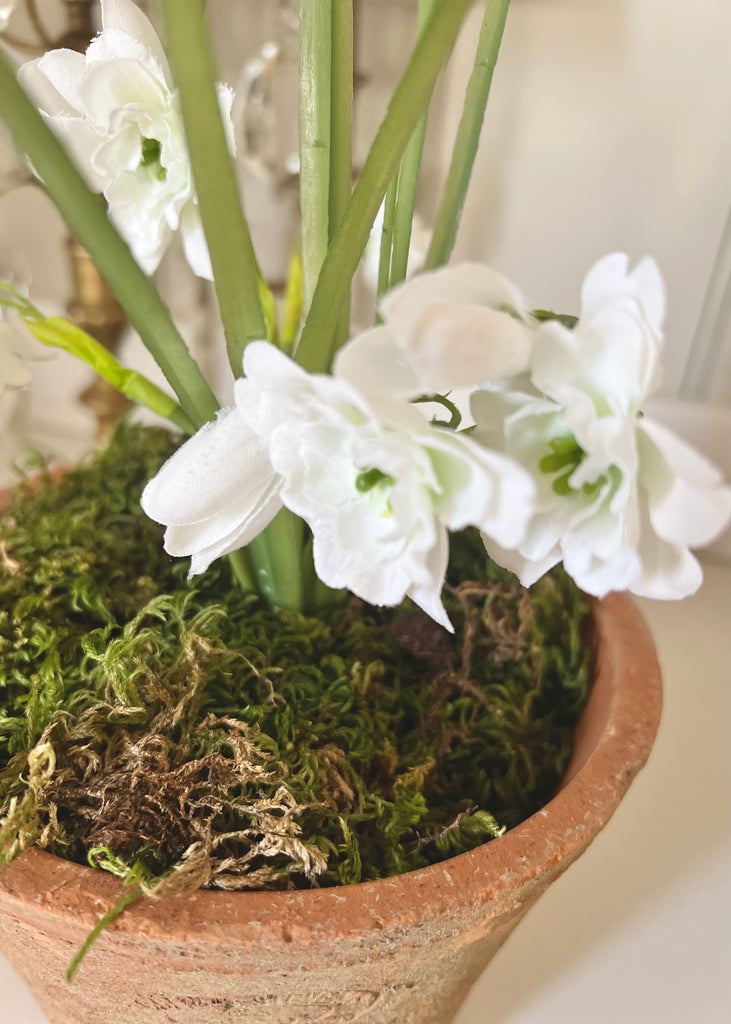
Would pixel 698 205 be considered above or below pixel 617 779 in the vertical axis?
above

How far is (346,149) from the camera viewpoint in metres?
0.38

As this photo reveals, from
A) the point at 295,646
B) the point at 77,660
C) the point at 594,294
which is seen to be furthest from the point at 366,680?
the point at 594,294

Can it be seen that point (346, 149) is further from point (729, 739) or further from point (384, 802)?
point (729, 739)

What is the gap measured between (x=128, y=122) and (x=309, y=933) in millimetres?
365

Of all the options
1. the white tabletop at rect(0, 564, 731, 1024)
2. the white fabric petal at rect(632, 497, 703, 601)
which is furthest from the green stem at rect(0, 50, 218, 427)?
the white tabletop at rect(0, 564, 731, 1024)

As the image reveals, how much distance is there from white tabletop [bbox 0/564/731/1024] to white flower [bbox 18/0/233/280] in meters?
0.46

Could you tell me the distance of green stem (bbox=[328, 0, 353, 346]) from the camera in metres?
0.35

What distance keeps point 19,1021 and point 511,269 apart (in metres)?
0.75

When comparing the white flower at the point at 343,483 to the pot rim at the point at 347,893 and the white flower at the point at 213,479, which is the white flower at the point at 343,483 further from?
the pot rim at the point at 347,893

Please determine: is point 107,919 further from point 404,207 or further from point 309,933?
point 404,207

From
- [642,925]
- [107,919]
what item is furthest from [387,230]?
[642,925]

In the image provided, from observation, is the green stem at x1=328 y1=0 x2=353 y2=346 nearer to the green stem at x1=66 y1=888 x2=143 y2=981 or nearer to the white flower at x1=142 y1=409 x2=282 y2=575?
the white flower at x1=142 y1=409 x2=282 y2=575

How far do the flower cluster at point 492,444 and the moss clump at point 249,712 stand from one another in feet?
0.47

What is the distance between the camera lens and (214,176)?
29 cm
